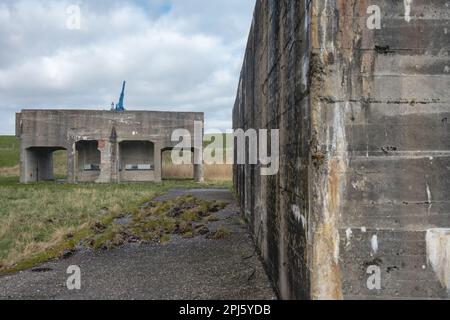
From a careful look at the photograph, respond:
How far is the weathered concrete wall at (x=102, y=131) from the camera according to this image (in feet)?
82.1

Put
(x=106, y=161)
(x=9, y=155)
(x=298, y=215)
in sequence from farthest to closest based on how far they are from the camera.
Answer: (x=9, y=155), (x=106, y=161), (x=298, y=215)

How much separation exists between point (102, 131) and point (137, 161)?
3.16 m

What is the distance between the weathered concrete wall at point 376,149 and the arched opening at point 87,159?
25644 millimetres

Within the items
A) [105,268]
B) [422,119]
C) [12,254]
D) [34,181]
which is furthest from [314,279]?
[34,181]

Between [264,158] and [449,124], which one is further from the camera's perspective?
[264,158]

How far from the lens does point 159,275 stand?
572 centimetres

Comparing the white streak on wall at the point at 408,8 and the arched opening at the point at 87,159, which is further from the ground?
the white streak on wall at the point at 408,8

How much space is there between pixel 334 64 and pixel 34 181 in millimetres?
26844

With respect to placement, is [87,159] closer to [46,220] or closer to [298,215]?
[46,220]

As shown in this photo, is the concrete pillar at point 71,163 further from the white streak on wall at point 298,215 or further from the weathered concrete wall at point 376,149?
the weathered concrete wall at point 376,149

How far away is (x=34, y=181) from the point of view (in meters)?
26.6

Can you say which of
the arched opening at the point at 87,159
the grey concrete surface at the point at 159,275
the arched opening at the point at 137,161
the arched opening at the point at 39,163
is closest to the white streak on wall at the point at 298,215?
the grey concrete surface at the point at 159,275

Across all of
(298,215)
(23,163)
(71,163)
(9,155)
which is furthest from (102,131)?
(9,155)
